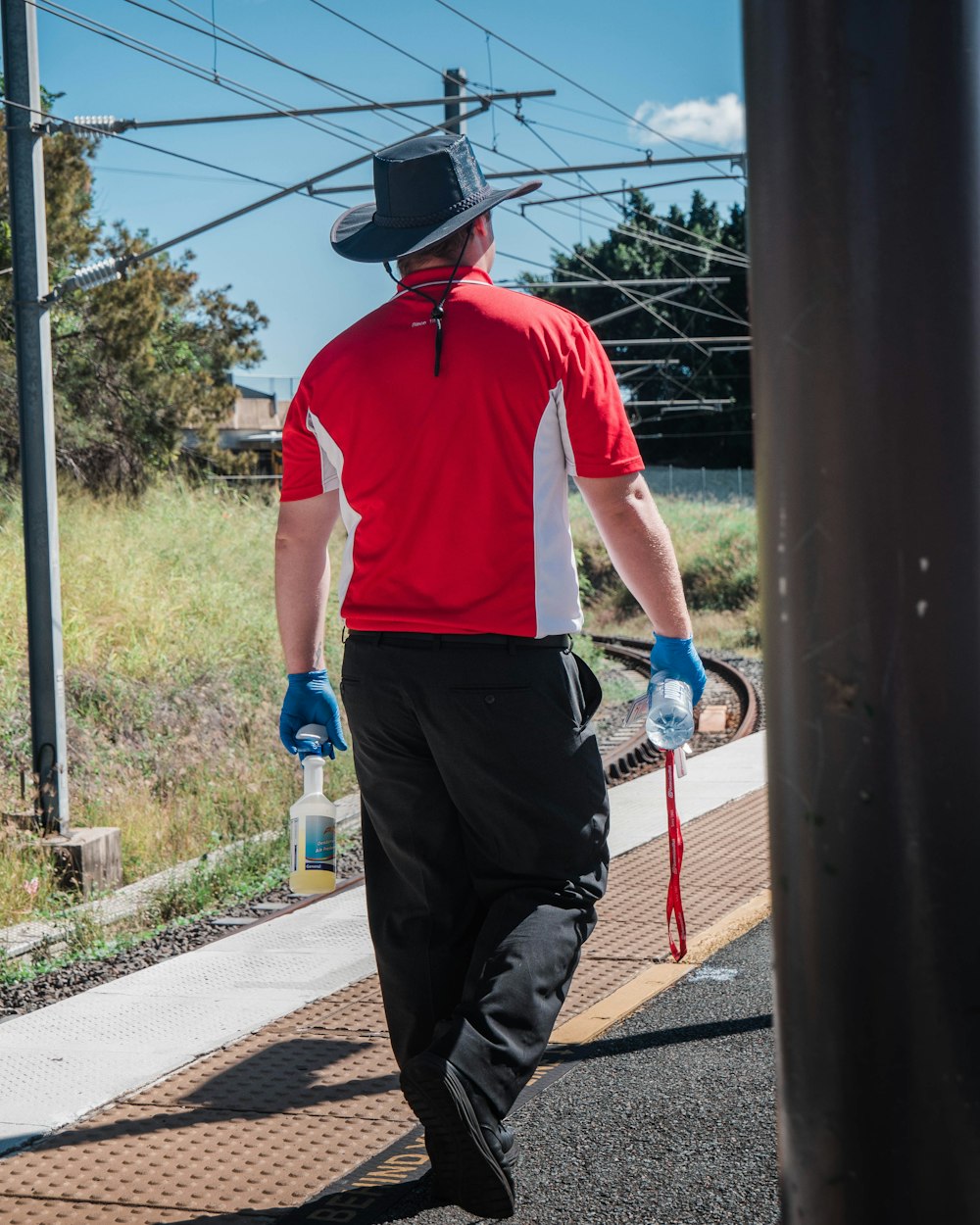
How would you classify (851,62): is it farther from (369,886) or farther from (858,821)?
(369,886)

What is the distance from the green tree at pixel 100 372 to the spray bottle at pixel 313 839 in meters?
16.8

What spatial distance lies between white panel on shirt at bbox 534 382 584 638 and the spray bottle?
78 cm

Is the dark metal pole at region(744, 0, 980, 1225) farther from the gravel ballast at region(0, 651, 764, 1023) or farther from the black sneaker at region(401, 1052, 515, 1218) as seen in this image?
the gravel ballast at region(0, 651, 764, 1023)

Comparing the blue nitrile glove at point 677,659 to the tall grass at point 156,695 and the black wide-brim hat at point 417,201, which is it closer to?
the black wide-brim hat at point 417,201

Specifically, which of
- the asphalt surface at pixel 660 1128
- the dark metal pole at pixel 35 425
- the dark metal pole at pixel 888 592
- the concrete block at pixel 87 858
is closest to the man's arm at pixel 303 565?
the asphalt surface at pixel 660 1128

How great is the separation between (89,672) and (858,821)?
9.87m

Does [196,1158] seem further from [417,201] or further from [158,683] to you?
[158,683]

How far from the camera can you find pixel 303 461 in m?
3.51

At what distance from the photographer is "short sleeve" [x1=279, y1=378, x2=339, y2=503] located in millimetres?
3457

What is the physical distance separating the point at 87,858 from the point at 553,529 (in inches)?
183

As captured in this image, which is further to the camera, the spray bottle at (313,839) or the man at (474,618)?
the spray bottle at (313,839)

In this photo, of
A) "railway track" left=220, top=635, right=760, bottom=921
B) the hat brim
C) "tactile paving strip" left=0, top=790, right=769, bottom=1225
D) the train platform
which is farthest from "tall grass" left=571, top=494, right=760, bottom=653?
the hat brim

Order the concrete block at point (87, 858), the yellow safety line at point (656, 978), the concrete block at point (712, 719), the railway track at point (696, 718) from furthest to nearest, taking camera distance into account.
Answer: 1. the concrete block at point (712, 719)
2. the railway track at point (696, 718)
3. the concrete block at point (87, 858)
4. the yellow safety line at point (656, 978)

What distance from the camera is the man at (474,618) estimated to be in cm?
314
